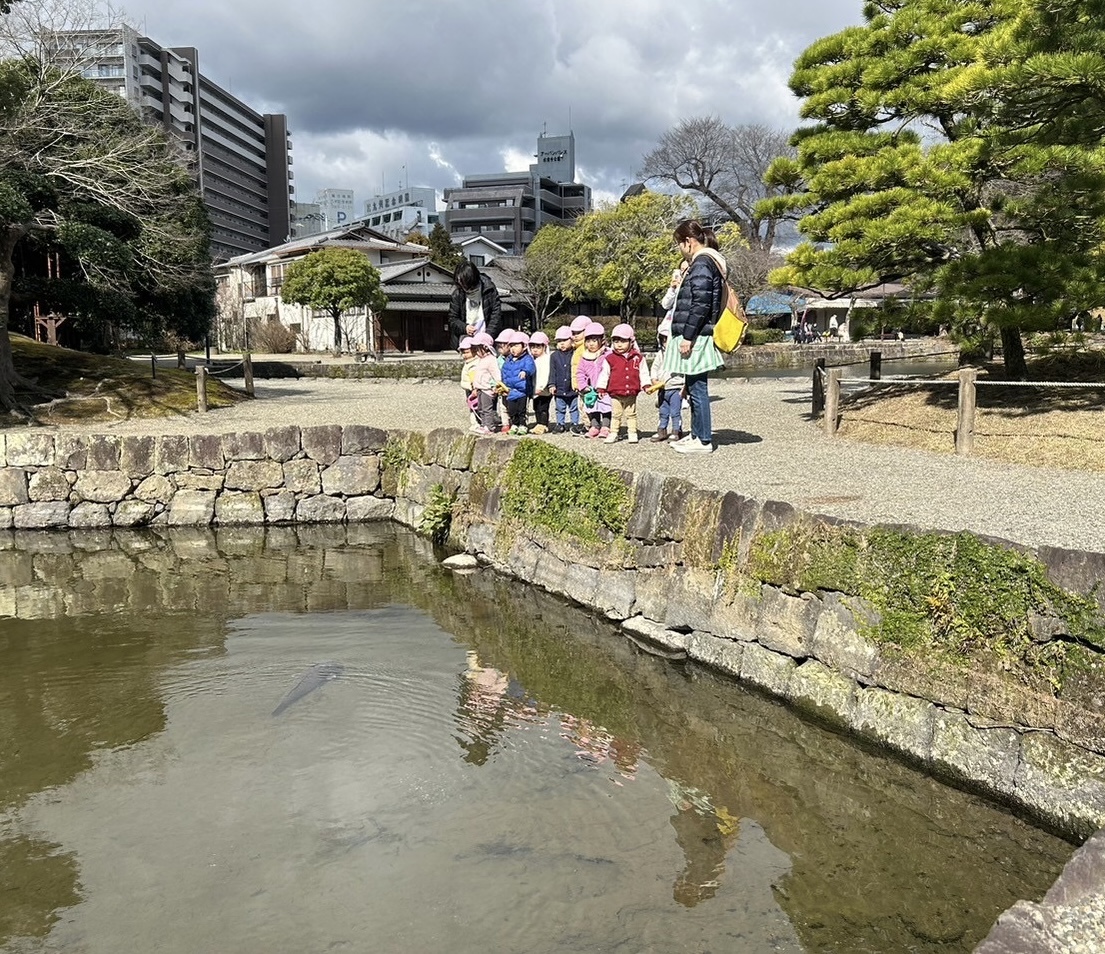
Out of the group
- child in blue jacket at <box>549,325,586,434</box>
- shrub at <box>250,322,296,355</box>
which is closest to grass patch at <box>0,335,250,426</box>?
child in blue jacket at <box>549,325,586,434</box>

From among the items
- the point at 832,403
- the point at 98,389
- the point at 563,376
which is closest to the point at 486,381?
the point at 563,376

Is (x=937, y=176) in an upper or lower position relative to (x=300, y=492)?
upper

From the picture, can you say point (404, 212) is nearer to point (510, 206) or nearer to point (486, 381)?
point (510, 206)

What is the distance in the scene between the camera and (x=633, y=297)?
37000 mm

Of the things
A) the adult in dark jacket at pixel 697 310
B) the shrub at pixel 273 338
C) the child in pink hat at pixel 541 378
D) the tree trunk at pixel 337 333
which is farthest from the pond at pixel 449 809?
the shrub at pixel 273 338

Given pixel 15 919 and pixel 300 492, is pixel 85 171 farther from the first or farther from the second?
pixel 15 919

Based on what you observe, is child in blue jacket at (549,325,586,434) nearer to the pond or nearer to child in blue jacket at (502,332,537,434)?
child in blue jacket at (502,332,537,434)

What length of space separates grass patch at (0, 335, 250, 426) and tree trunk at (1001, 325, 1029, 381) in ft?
38.6

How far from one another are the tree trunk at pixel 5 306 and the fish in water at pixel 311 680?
9160mm

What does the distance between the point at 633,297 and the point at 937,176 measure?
28.4 metres

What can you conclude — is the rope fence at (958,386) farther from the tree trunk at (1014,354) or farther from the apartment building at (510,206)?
the apartment building at (510,206)

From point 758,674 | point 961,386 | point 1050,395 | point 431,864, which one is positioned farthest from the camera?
point 1050,395

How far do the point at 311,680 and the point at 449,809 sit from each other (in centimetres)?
187

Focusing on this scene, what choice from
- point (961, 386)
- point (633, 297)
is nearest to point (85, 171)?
point (961, 386)
